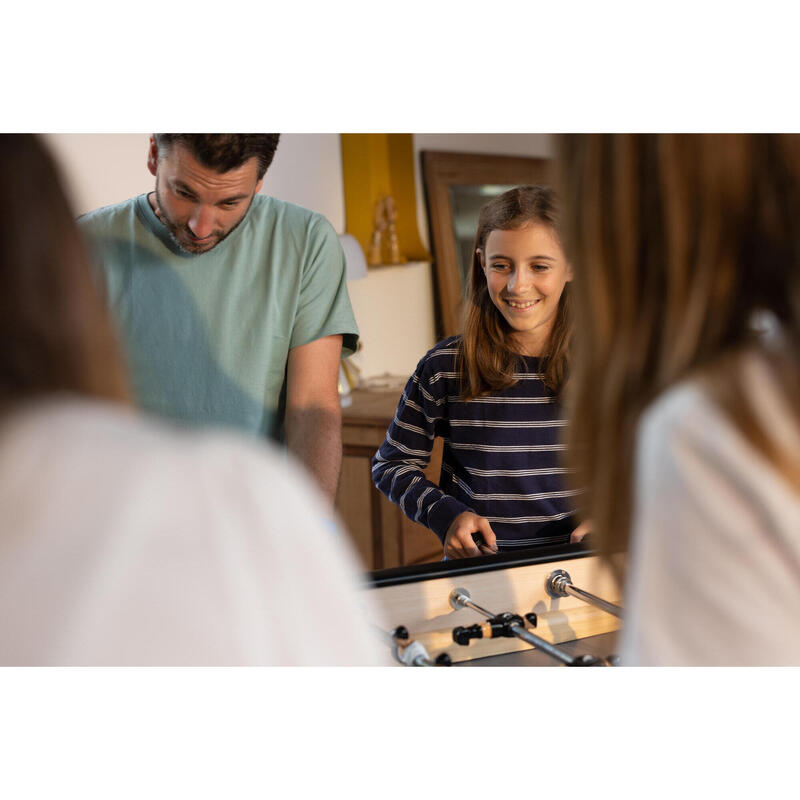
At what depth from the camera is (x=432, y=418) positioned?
1048 mm

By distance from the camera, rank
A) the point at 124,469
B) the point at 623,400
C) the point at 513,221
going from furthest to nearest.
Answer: the point at 513,221 < the point at 623,400 < the point at 124,469

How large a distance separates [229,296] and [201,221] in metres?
0.08

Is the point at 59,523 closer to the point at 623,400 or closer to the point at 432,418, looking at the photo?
the point at 623,400

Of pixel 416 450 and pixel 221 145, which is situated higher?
pixel 221 145

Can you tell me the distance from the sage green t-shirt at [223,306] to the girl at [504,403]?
0.15 metres

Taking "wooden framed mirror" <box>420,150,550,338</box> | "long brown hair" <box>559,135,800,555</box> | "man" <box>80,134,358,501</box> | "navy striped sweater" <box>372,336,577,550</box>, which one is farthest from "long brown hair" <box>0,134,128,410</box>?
"wooden framed mirror" <box>420,150,550,338</box>

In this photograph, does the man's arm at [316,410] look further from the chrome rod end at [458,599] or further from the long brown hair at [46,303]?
the long brown hair at [46,303]

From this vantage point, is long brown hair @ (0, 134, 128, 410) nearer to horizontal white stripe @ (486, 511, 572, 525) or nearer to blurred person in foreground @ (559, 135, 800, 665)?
blurred person in foreground @ (559, 135, 800, 665)

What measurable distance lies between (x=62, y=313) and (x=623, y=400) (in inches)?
12.7

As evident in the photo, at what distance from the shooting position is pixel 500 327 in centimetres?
107

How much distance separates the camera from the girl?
103cm

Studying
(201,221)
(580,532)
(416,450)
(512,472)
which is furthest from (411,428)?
(201,221)

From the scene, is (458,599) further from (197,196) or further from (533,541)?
(197,196)
